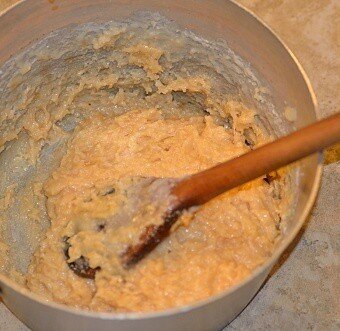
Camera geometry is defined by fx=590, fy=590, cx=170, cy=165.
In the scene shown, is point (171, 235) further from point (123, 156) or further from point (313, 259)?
point (313, 259)

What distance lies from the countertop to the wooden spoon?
0.34m

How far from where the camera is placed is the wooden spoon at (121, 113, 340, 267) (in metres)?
1.09

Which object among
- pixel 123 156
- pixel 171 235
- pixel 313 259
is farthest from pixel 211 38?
pixel 313 259

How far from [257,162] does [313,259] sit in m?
0.50

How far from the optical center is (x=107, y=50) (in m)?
1.59

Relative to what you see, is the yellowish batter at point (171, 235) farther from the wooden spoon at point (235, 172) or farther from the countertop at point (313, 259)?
the countertop at point (313, 259)

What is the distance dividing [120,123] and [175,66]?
22 centimetres

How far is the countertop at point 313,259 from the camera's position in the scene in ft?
4.76

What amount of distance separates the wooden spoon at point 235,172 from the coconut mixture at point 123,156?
47 millimetres

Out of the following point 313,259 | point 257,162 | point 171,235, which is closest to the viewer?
point 257,162

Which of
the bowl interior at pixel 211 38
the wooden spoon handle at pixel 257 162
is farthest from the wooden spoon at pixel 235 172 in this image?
the bowl interior at pixel 211 38

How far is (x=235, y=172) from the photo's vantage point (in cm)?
117

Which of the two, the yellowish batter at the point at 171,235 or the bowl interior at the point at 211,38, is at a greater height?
the bowl interior at the point at 211,38

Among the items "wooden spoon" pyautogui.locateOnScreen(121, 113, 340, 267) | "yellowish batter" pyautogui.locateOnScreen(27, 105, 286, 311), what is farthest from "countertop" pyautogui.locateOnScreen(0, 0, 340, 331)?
"wooden spoon" pyautogui.locateOnScreen(121, 113, 340, 267)
